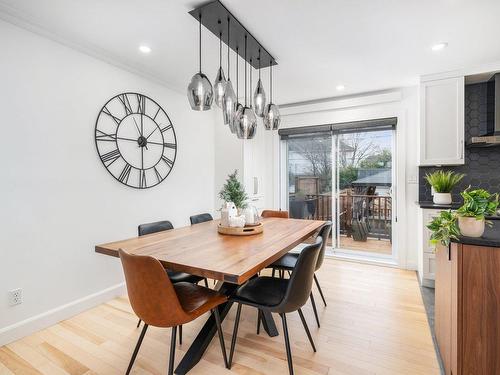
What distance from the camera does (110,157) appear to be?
281cm

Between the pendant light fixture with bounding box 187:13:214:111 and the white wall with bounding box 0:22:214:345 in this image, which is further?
the white wall with bounding box 0:22:214:345

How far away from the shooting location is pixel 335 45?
2.51 meters

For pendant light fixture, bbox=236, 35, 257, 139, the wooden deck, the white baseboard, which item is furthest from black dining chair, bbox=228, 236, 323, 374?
the wooden deck

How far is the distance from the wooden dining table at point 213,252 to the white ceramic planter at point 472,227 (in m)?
0.98

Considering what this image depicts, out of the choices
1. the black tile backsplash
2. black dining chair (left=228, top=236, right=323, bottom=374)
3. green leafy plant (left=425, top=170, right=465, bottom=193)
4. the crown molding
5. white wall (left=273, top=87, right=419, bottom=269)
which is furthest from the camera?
white wall (left=273, top=87, right=419, bottom=269)

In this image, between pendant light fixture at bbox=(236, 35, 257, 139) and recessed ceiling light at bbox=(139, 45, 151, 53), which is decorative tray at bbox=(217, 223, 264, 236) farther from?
recessed ceiling light at bbox=(139, 45, 151, 53)

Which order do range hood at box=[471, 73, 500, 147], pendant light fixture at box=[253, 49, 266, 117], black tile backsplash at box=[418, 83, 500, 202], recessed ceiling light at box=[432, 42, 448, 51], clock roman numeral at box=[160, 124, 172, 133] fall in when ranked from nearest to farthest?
pendant light fixture at box=[253, 49, 266, 117] < recessed ceiling light at box=[432, 42, 448, 51] < range hood at box=[471, 73, 500, 147] < black tile backsplash at box=[418, 83, 500, 202] < clock roman numeral at box=[160, 124, 172, 133]

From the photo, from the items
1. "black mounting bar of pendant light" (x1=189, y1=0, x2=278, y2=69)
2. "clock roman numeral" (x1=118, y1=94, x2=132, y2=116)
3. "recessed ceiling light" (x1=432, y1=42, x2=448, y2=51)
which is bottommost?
"clock roman numeral" (x1=118, y1=94, x2=132, y2=116)

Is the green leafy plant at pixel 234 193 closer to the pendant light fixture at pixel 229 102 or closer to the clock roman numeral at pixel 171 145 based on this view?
the pendant light fixture at pixel 229 102

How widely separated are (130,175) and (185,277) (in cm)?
142

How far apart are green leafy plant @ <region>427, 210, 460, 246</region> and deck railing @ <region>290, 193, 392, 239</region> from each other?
256 centimetres

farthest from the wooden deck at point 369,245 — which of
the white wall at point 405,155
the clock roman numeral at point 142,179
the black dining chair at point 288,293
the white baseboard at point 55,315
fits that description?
the white baseboard at point 55,315

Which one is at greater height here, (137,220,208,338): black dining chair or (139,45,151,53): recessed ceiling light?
(139,45,151,53): recessed ceiling light

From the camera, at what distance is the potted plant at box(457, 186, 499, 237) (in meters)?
1.39
